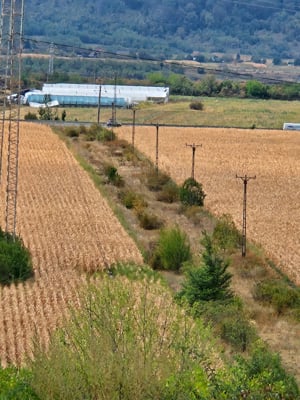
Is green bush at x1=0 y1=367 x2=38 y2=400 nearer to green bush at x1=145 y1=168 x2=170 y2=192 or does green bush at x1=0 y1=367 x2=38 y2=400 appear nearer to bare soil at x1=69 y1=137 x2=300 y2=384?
bare soil at x1=69 y1=137 x2=300 y2=384

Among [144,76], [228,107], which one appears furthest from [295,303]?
[144,76]

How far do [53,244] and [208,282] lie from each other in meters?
7.45

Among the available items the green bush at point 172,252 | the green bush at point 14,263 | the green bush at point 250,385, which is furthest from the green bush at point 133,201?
the green bush at point 250,385

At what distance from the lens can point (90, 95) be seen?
95.5 m

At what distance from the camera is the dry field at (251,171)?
28.6 meters

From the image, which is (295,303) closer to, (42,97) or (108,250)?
(108,250)

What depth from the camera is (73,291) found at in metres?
21.2

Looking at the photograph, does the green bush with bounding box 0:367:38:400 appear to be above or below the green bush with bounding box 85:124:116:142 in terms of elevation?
below

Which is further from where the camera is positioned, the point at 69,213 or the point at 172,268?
the point at 69,213

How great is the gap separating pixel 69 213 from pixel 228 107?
2279 inches

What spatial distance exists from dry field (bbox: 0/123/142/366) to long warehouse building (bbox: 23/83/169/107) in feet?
147

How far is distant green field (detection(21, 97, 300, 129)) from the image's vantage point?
3051 inches

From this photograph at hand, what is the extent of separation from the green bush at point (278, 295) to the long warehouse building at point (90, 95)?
6507 cm

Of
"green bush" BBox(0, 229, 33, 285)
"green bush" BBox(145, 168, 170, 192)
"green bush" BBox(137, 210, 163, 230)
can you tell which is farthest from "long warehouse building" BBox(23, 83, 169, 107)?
"green bush" BBox(0, 229, 33, 285)
